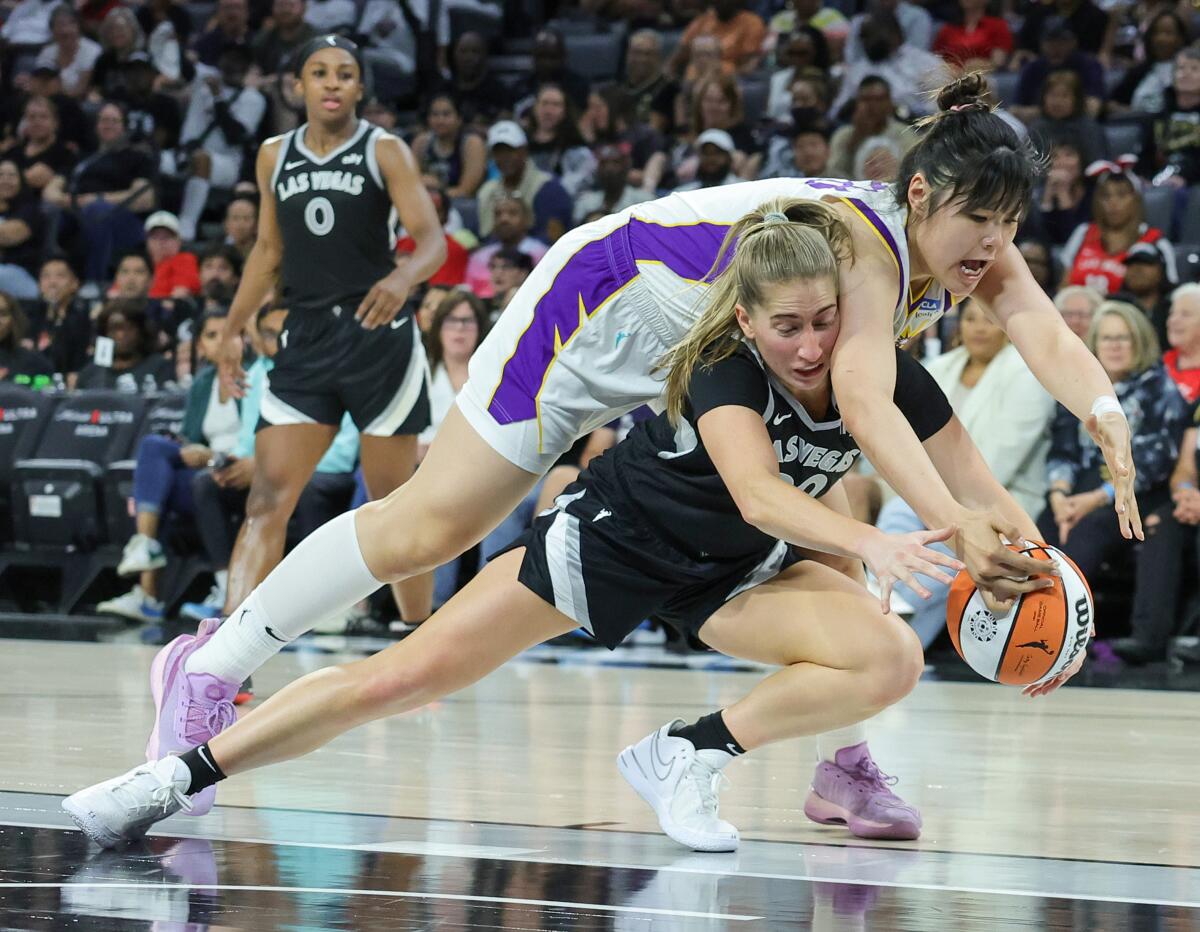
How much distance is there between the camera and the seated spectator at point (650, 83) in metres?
11.8

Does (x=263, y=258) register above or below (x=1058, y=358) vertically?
above

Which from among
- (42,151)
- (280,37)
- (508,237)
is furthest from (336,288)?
(280,37)

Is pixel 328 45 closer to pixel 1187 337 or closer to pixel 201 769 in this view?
pixel 201 769

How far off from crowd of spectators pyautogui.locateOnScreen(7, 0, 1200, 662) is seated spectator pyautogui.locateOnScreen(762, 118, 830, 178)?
28mm

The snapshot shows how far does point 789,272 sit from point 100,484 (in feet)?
20.7

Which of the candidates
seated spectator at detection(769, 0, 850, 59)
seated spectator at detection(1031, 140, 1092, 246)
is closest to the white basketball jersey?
seated spectator at detection(1031, 140, 1092, 246)

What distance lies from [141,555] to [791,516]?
580 cm

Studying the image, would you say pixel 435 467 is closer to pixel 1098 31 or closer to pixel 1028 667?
pixel 1028 667

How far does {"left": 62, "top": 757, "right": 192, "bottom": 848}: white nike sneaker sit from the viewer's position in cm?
326

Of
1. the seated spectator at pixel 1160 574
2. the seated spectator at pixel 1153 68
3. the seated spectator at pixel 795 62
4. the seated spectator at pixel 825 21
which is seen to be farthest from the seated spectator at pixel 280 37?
the seated spectator at pixel 1160 574

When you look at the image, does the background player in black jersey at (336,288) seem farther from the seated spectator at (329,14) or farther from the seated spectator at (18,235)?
the seated spectator at (329,14)

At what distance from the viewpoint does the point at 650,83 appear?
38.9 ft

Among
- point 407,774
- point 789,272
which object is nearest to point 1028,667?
point 789,272

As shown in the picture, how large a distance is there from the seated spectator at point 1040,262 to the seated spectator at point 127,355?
14.0ft
